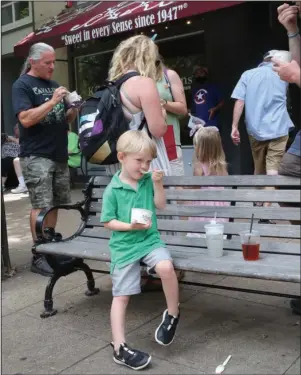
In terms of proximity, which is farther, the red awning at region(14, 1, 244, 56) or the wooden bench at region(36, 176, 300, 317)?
the red awning at region(14, 1, 244, 56)

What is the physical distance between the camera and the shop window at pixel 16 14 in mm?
10680

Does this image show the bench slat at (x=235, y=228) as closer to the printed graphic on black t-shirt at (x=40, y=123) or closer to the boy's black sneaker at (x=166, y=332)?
the boy's black sneaker at (x=166, y=332)

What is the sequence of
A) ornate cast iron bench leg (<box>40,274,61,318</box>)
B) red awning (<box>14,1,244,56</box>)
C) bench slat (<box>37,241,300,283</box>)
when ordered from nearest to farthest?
bench slat (<box>37,241,300,283</box>), ornate cast iron bench leg (<box>40,274,61,318</box>), red awning (<box>14,1,244,56</box>)

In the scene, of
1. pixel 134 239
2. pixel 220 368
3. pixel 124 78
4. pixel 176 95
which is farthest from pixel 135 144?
pixel 220 368

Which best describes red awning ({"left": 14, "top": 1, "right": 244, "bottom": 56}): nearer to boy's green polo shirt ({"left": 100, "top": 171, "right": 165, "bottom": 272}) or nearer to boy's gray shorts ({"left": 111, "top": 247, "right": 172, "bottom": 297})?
boy's green polo shirt ({"left": 100, "top": 171, "right": 165, "bottom": 272})

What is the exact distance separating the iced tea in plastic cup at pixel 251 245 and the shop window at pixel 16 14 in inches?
374

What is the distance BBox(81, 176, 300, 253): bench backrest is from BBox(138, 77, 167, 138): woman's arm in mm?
445

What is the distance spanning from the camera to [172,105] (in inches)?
135

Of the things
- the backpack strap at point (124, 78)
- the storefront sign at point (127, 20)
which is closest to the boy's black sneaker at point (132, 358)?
the backpack strap at point (124, 78)

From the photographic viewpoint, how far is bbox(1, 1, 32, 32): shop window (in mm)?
10680

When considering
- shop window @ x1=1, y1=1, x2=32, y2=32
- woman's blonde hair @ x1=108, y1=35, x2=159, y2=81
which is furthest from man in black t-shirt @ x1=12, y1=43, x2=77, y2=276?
shop window @ x1=1, y1=1, x2=32, y2=32

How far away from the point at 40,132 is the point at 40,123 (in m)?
0.08

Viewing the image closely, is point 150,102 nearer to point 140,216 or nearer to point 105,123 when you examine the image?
point 105,123

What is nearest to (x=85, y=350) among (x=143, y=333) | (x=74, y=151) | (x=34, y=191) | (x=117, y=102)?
(x=143, y=333)
